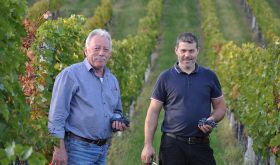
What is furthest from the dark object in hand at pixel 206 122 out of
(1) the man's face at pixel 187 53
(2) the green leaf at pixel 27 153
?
(2) the green leaf at pixel 27 153

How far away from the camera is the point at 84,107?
407 cm

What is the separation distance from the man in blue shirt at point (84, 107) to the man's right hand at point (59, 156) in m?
0.02

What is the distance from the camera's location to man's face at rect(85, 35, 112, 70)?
161 inches

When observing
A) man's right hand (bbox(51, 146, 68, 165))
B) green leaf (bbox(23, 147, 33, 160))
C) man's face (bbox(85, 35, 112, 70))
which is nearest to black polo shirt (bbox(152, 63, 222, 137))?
man's face (bbox(85, 35, 112, 70))

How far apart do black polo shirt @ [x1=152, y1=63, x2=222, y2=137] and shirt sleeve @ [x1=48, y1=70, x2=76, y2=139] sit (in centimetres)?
100

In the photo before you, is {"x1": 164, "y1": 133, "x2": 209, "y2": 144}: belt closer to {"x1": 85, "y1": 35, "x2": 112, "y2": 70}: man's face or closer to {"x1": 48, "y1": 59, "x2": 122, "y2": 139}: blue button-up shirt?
{"x1": 48, "y1": 59, "x2": 122, "y2": 139}: blue button-up shirt

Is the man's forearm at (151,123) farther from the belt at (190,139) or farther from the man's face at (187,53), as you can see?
the man's face at (187,53)

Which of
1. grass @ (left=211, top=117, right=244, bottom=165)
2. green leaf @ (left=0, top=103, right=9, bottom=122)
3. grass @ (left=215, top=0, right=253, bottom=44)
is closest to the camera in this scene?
green leaf @ (left=0, top=103, right=9, bottom=122)

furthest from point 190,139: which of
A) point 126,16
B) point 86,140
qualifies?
point 126,16

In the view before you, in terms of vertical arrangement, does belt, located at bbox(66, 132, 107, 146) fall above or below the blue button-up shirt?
below

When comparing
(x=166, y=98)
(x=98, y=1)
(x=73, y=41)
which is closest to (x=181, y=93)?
(x=166, y=98)

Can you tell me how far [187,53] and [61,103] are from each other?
1240 mm

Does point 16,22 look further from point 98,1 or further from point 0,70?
point 98,1

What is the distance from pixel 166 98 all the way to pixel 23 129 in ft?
6.02
